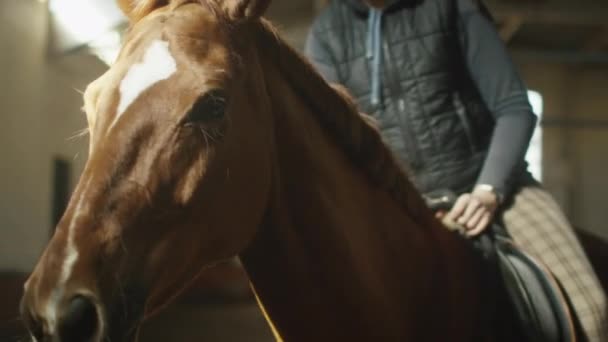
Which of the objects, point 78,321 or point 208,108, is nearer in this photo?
point 78,321

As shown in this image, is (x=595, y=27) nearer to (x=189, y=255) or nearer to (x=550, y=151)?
(x=550, y=151)

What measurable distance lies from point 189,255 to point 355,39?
772 millimetres

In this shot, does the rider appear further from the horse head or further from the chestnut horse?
the horse head

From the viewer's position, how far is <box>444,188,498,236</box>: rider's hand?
119cm

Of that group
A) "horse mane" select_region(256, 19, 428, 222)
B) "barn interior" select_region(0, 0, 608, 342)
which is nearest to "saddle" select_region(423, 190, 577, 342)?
"horse mane" select_region(256, 19, 428, 222)

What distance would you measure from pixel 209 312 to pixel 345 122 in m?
4.71

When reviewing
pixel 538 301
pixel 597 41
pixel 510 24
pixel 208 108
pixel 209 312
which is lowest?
pixel 209 312

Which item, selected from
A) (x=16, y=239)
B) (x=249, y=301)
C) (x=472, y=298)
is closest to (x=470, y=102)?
(x=472, y=298)

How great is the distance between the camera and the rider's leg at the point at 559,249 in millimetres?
1138

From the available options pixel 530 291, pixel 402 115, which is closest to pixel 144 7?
pixel 402 115

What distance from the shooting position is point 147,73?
815 mm

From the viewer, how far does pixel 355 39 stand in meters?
1.44

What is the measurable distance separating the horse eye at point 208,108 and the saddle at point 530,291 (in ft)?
1.75

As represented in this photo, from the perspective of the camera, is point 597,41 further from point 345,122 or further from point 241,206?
point 241,206
